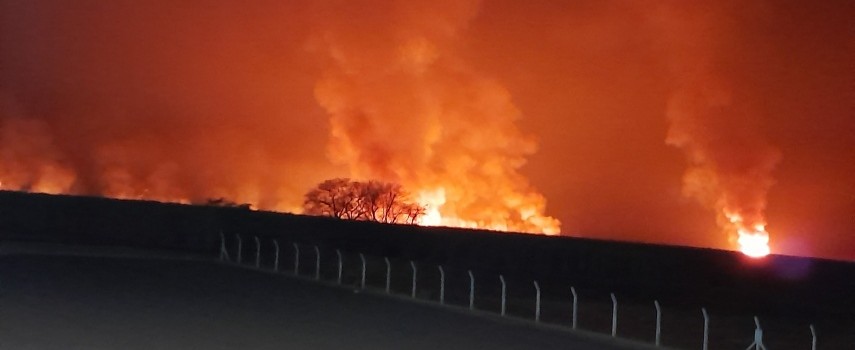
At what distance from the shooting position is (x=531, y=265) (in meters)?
40.7

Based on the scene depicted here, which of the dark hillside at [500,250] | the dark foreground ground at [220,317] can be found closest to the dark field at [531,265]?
the dark hillside at [500,250]

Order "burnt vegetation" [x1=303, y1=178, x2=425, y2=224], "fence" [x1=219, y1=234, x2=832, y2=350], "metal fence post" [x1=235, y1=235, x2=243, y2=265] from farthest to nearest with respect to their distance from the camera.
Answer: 1. "burnt vegetation" [x1=303, y1=178, x2=425, y2=224]
2. "metal fence post" [x1=235, y1=235, x2=243, y2=265]
3. "fence" [x1=219, y1=234, x2=832, y2=350]

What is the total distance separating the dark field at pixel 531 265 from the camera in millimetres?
25453

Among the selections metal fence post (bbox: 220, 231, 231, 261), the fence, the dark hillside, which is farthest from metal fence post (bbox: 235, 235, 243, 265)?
the dark hillside

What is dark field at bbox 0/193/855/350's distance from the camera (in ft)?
83.5

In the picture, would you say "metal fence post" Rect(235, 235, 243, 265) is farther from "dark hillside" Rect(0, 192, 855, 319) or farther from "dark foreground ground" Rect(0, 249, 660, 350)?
"dark foreground ground" Rect(0, 249, 660, 350)

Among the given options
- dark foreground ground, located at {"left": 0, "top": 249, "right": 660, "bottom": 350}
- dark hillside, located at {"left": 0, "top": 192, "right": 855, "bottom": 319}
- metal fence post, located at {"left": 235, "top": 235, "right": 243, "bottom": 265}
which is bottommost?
dark foreground ground, located at {"left": 0, "top": 249, "right": 660, "bottom": 350}

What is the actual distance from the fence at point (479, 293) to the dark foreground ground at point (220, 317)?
3.82 feet

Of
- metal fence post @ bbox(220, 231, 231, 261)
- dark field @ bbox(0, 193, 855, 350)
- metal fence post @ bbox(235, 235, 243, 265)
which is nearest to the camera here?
dark field @ bbox(0, 193, 855, 350)

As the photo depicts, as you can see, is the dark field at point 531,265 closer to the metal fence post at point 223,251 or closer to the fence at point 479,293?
the fence at point 479,293

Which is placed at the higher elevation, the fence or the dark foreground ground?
the fence

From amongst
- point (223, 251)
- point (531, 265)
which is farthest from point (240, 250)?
point (531, 265)

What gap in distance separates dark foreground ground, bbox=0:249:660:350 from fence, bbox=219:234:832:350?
45.9 inches

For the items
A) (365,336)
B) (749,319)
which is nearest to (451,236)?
(749,319)
